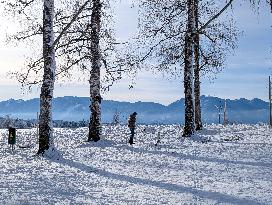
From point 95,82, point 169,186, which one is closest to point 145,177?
point 169,186

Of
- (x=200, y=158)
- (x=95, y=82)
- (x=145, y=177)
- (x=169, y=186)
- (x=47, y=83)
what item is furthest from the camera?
(x=95, y=82)

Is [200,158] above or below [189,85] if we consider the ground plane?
below

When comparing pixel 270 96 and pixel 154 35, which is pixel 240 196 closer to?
pixel 154 35

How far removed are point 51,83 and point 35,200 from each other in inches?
362

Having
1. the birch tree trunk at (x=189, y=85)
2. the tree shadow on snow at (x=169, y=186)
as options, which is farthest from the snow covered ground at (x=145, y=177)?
the birch tree trunk at (x=189, y=85)

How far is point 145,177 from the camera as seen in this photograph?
11.4 metres

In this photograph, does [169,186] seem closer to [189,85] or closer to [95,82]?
[95,82]

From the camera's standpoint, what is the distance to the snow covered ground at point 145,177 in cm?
882

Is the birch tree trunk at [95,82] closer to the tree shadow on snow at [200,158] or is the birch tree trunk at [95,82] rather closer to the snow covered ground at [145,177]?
the tree shadow on snow at [200,158]

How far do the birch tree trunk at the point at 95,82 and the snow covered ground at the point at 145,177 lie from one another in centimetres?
447

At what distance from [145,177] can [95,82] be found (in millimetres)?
11213

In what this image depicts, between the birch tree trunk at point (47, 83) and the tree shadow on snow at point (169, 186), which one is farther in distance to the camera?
the birch tree trunk at point (47, 83)

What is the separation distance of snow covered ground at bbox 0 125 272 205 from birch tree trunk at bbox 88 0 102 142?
447 cm

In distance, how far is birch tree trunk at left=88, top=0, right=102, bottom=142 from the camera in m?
21.8
